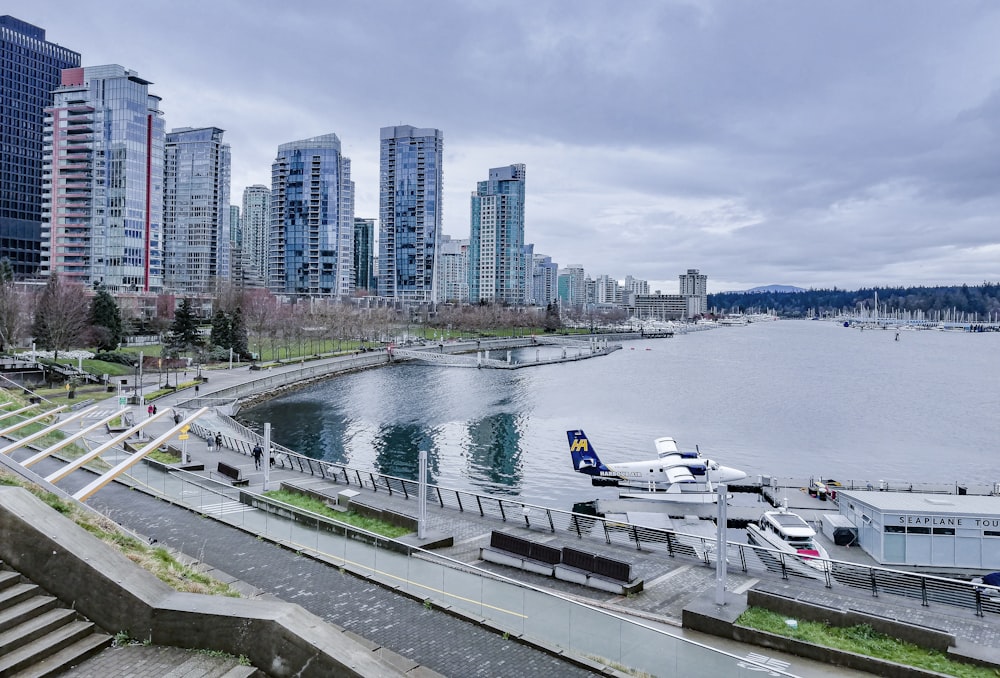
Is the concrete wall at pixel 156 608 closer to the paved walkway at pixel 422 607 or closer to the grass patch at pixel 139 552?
the grass patch at pixel 139 552

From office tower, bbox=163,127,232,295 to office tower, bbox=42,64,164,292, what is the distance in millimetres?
41099

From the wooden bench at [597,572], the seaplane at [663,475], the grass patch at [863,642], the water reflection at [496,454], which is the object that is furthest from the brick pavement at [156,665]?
the seaplane at [663,475]

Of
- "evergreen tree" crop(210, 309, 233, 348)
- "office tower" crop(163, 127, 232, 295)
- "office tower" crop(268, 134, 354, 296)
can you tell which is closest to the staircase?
"evergreen tree" crop(210, 309, 233, 348)

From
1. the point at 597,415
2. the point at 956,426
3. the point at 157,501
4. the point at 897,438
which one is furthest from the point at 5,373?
the point at 956,426

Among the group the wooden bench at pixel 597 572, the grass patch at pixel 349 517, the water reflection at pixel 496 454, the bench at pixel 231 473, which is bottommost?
the water reflection at pixel 496 454

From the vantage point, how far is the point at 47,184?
405 feet

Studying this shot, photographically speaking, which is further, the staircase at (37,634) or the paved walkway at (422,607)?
the paved walkway at (422,607)

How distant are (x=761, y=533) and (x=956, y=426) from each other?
43336 mm

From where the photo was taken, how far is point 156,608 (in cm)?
918

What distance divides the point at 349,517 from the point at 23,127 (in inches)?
7677

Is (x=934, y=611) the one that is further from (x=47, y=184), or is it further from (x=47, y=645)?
(x=47, y=184)

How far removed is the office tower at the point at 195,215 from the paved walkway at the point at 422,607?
15728 cm

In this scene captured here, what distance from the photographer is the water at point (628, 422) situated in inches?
1666

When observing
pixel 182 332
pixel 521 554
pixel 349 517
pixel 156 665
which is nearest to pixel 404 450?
pixel 349 517
